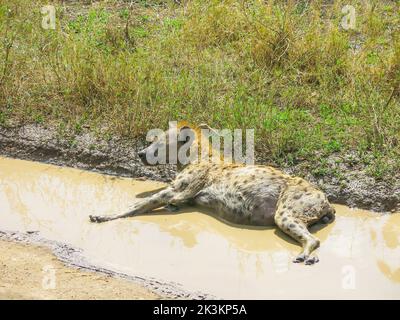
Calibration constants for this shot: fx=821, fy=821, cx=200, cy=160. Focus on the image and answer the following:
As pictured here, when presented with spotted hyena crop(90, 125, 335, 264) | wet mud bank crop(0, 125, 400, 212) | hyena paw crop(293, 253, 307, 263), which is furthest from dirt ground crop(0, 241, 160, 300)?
wet mud bank crop(0, 125, 400, 212)

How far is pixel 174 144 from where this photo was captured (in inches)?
268

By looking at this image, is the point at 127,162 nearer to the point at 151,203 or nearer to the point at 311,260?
the point at 151,203

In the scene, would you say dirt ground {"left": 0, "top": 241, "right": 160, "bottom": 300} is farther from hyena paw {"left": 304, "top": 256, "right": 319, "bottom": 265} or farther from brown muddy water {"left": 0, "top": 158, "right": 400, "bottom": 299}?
hyena paw {"left": 304, "top": 256, "right": 319, "bottom": 265}

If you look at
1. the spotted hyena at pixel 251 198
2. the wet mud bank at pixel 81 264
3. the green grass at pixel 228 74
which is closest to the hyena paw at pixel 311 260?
the spotted hyena at pixel 251 198

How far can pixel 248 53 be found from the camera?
336 inches

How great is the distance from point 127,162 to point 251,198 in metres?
1.57

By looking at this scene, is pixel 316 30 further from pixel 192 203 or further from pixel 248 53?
pixel 192 203

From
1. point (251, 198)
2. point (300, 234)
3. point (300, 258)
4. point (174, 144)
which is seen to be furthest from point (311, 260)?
point (174, 144)

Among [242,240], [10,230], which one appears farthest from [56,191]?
[242,240]

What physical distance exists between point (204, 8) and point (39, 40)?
1879 millimetres

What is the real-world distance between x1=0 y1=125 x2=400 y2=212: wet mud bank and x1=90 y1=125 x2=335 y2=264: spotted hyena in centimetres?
40

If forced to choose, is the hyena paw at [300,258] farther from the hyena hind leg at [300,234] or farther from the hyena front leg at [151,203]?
the hyena front leg at [151,203]

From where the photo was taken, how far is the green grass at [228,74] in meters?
7.27

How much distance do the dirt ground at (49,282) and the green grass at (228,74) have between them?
7.23 ft
